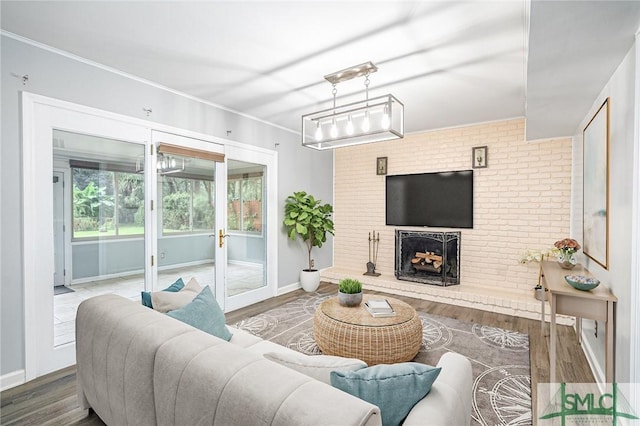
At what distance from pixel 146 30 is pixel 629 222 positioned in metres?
3.44

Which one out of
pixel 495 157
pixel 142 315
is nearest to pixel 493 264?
pixel 495 157

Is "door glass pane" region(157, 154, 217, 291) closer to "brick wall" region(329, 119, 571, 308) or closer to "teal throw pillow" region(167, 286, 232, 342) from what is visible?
"teal throw pillow" region(167, 286, 232, 342)

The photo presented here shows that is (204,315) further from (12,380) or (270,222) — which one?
(270,222)

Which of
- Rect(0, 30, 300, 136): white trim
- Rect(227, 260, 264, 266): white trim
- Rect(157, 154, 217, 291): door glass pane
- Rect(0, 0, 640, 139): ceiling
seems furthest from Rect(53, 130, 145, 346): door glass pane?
Rect(227, 260, 264, 266): white trim

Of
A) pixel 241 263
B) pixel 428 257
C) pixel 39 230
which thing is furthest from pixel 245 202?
pixel 428 257

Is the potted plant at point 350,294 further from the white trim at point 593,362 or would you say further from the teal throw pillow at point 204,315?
the white trim at point 593,362

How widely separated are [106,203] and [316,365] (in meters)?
2.78

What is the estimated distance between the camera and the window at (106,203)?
2.80m

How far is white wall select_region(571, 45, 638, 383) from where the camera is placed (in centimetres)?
182

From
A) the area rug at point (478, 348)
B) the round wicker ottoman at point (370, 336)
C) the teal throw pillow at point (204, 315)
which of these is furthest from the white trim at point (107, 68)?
the round wicker ottoman at point (370, 336)

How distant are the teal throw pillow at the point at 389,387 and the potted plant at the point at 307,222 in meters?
3.65

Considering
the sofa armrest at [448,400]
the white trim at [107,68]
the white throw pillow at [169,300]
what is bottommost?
the sofa armrest at [448,400]

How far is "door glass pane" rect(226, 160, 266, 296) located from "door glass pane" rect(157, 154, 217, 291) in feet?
0.92

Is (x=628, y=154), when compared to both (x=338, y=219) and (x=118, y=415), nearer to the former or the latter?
(x=118, y=415)
